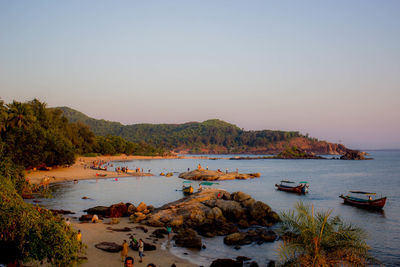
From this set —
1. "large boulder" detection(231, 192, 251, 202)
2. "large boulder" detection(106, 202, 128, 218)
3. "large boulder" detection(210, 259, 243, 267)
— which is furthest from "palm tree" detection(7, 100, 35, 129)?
"large boulder" detection(210, 259, 243, 267)

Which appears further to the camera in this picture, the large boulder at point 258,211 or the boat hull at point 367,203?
the boat hull at point 367,203

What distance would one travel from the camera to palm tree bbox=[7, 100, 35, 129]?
69375 millimetres

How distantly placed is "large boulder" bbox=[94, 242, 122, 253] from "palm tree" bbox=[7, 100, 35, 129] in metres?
57.7

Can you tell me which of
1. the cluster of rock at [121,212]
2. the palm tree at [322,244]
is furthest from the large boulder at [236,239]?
the palm tree at [322,244]

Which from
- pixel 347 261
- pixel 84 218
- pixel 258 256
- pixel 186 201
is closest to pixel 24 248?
pixel 347 261

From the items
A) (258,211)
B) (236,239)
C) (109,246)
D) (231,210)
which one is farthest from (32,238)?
(258,211)

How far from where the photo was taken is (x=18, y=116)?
69.9 metres

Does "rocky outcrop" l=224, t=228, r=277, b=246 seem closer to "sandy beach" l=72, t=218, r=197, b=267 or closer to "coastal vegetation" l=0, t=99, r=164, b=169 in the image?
"sandy beach" l=72, t=218, r=197, b=267

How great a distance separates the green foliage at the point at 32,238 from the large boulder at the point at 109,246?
33.4ft

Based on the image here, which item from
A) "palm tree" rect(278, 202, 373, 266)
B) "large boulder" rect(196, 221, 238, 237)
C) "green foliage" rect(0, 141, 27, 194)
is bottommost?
"large boulder" rect(196, 221, 238, 237)

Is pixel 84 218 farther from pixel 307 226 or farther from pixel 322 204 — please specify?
pixel 322 204

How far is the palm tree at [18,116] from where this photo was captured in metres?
69.4

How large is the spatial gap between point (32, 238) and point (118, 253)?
440 inches

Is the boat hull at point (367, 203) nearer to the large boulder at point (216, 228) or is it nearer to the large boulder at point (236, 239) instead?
the large boulder at point (216, 228)
